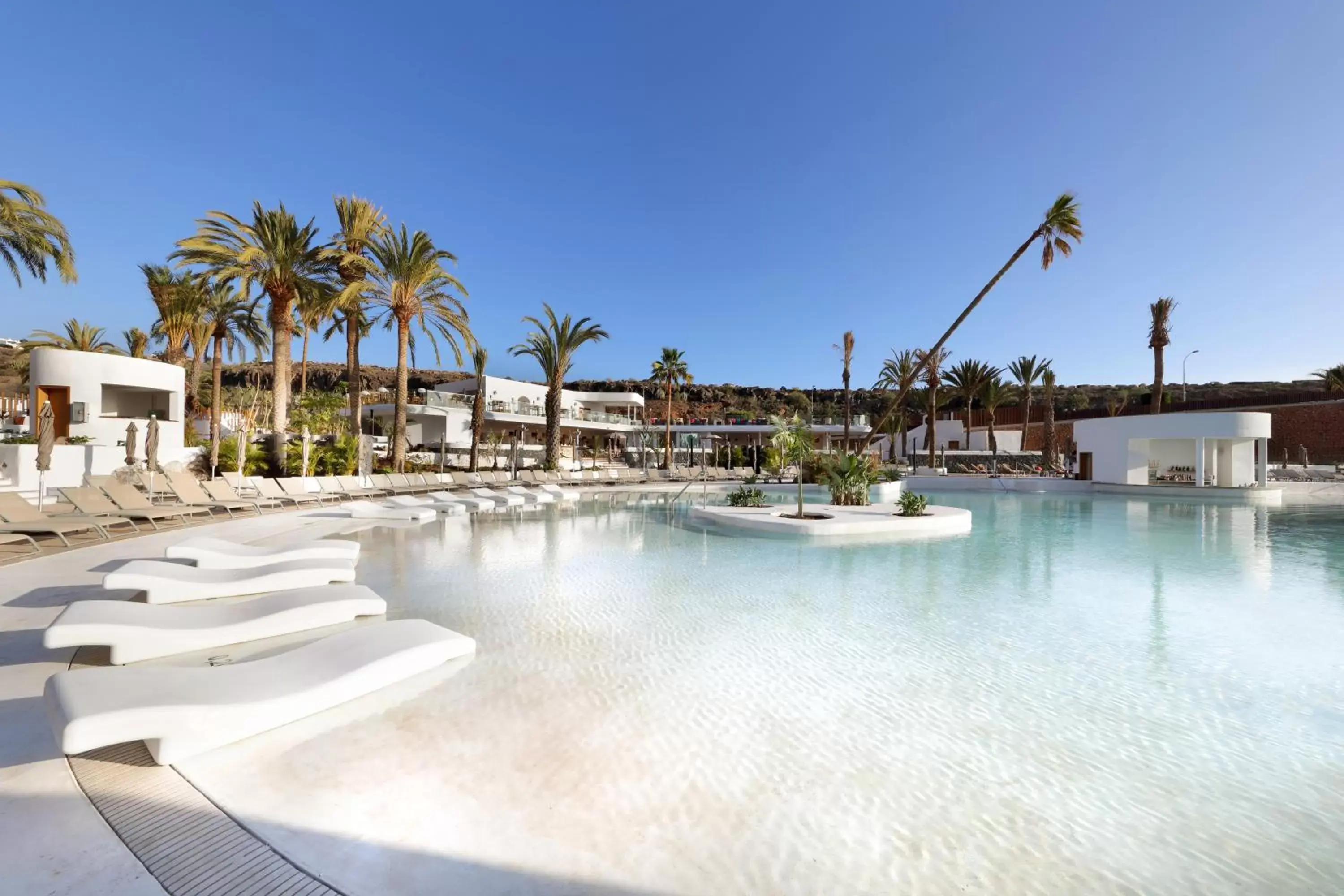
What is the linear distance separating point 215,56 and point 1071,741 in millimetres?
20908

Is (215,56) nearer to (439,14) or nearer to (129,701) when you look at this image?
(439,14)

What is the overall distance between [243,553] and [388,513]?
6396 mm

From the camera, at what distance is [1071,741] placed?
11.5ft

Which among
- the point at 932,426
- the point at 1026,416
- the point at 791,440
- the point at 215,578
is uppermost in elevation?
the point at 1026,416

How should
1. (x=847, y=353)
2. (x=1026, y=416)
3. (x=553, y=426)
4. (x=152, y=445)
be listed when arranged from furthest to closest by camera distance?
(x=1026, y=416) < (x=847, y=353) < (x=553, y=426) < (x=152, y=445)

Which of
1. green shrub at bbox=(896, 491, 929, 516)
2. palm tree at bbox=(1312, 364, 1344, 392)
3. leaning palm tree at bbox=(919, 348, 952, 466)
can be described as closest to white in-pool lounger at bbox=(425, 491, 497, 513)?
green shrub at bbox=(896, 491, 929, 516)

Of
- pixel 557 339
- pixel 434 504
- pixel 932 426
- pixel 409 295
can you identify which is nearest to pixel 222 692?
pixel 434 504

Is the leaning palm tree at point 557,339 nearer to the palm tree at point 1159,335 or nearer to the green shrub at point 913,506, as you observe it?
the green shrub at point 913,506

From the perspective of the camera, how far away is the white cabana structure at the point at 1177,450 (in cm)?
2348

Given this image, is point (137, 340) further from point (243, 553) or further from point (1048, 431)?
point (1048, 431)

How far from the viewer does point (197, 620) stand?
4.75m

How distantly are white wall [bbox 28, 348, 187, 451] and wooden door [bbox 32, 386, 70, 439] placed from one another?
216 mm

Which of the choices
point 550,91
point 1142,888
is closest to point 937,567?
point 1142,888

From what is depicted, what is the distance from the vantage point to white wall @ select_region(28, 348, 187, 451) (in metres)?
19.2
